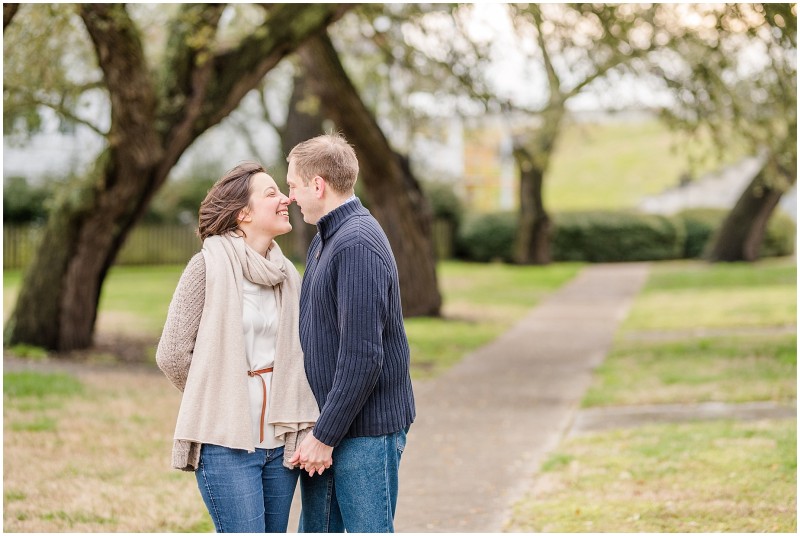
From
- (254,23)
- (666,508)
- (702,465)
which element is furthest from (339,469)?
(254,23)

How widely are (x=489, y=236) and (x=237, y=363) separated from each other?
31176 millimetres

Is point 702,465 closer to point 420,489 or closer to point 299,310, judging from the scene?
point 420,489

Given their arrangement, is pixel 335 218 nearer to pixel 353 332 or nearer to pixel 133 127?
pixel 353 332

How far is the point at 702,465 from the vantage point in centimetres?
704

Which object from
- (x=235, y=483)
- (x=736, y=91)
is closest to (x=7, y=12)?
(x=235, y=483)

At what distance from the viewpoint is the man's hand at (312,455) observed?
3408 mm

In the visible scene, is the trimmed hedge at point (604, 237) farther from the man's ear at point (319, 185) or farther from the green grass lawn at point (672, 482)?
the man's ear at point (319, 185)

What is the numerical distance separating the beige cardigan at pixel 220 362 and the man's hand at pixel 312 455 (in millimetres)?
61

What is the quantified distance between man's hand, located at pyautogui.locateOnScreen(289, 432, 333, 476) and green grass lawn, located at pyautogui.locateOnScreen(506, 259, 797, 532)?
2.60 m

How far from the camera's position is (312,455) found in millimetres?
3414

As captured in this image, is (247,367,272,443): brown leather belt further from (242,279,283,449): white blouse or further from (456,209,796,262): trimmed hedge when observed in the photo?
(456,209,796,262): trimmed hedge

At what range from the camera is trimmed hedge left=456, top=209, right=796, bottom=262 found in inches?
1356

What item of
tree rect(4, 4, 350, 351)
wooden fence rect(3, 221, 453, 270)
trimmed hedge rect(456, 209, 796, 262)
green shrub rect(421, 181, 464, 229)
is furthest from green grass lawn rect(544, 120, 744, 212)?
tree rect(4, 4, 350, 351)

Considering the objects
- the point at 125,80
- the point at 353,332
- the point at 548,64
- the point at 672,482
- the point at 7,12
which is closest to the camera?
the point at 353,332
